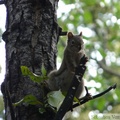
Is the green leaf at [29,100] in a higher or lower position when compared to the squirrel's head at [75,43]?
lower

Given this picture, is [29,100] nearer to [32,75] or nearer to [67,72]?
[32,75]

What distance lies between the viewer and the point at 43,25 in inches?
88.4

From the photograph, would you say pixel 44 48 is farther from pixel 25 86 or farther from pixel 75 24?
pixel 75 24

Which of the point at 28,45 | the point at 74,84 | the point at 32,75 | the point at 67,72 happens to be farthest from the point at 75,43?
the point at 74,84

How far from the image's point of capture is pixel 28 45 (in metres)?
2.14

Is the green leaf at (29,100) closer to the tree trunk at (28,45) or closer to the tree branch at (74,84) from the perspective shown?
the tree trunk at (28,45)

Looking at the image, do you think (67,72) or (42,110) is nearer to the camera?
(42,110)

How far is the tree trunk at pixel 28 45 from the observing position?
1.99 metres

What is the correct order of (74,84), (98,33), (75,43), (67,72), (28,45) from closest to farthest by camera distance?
(74,84)
(28,45)
(67,72)
(75,43)
(98,33)

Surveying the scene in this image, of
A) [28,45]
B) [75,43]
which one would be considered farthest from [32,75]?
[75,43]

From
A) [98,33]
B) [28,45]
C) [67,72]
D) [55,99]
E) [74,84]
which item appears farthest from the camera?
[98,33]

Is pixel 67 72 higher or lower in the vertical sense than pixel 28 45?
lower

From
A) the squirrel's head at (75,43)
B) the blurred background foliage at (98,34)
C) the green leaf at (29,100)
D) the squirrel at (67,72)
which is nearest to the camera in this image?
the green leaf at (29,100)

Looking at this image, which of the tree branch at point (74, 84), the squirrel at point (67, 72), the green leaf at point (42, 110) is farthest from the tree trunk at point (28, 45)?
the tree branch at point (74, 84)
